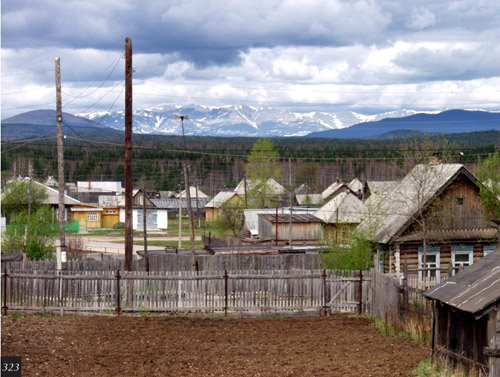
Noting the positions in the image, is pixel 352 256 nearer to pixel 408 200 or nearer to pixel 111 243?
pixel 408 200

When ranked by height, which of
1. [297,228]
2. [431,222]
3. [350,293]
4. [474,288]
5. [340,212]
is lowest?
[350,293]

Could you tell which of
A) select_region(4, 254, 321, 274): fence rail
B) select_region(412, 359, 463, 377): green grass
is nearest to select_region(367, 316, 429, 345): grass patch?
select_region(412, 359, 463, 377): green grass

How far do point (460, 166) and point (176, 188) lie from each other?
126m

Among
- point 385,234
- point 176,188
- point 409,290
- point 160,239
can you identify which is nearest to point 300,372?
point 409,290

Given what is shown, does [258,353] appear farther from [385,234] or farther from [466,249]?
[466,249]

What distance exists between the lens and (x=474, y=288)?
14680 millimetres

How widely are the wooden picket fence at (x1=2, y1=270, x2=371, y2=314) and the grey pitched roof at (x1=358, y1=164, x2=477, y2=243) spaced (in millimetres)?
6862

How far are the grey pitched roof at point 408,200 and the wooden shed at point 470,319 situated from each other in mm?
17068

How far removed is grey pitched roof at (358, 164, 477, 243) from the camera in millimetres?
34031

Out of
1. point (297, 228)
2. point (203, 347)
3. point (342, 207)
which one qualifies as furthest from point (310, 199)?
point (203, 347)

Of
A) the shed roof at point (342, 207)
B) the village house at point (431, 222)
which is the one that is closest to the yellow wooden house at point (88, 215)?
the shed roof at point (342, 207)

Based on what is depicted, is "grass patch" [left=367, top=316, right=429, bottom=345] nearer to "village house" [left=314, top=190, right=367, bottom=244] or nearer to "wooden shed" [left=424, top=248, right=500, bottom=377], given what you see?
"wooden shed" [left=424, top=248, right=500, bottom=377]

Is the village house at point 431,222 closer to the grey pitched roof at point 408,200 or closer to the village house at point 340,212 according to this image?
the grey pitched roof at point 408,200

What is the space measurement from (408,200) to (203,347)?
730 inches
